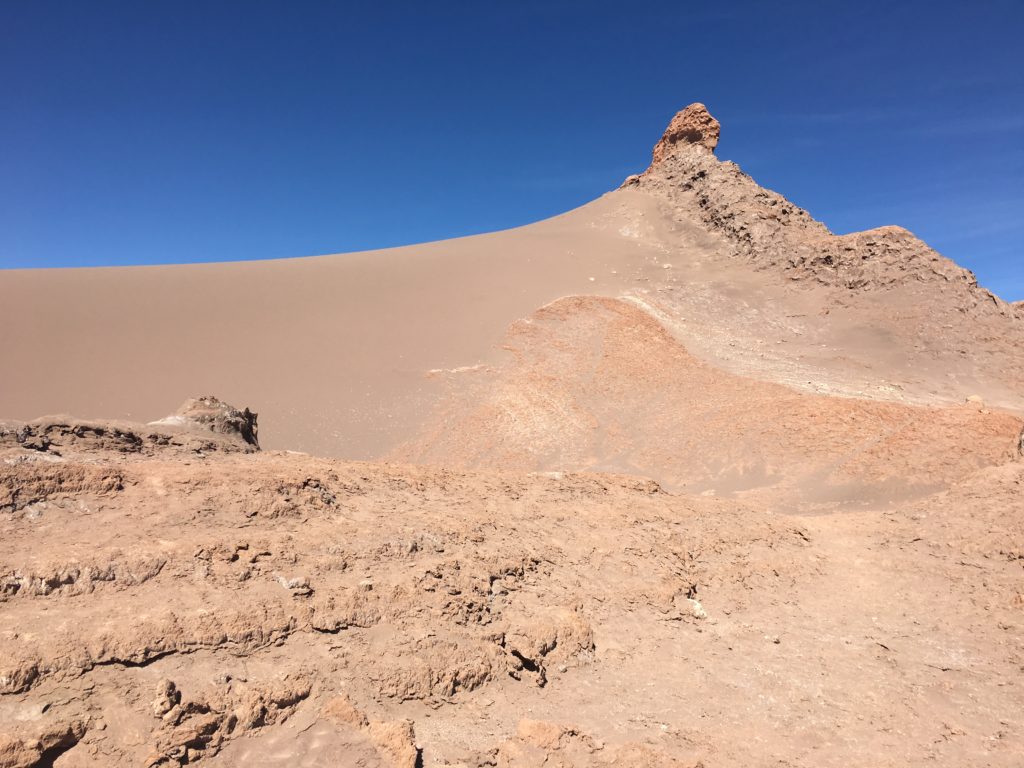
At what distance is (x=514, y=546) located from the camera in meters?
6.02

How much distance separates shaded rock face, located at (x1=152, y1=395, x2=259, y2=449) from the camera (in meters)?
6.96

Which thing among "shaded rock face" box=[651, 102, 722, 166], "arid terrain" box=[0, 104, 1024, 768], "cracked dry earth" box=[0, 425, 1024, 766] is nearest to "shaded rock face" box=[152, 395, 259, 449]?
"arid terrain" box=[0, 104, 1024, 768]

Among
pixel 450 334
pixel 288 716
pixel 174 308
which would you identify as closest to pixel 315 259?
pixel 174 308

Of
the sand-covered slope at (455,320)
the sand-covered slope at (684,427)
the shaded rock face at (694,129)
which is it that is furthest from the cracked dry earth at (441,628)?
the shaded rock face at (694,129)

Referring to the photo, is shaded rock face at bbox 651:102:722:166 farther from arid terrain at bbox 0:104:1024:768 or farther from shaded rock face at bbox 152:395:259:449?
shaded rock face at bbox 152:395:259:449

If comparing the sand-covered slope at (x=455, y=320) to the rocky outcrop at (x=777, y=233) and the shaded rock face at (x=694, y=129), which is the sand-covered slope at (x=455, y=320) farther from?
the shaded rock face at (x=694, y=129)

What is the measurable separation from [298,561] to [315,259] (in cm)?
2300

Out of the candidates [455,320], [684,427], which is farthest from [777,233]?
[455,320]

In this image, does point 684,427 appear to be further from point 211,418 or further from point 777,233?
point 777,233

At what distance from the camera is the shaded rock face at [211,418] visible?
696 cm

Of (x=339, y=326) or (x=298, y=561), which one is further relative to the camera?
A: (x=339, y=326)

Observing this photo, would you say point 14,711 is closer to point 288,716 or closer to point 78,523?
point 288,716

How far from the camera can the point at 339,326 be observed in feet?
61.7

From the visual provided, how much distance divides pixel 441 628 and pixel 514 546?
156 centimetres
